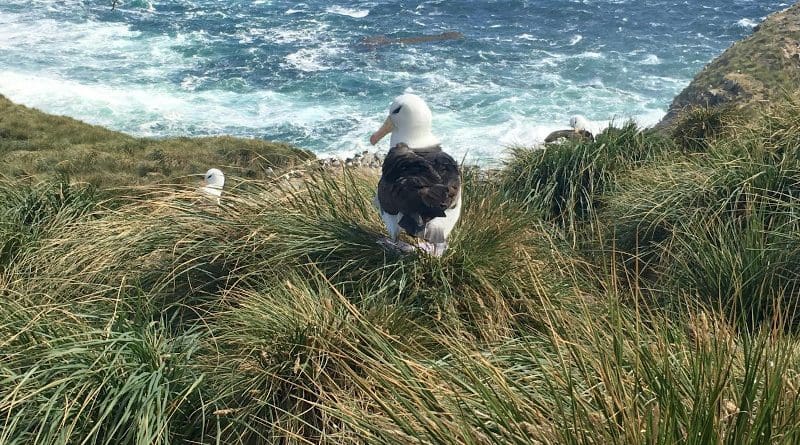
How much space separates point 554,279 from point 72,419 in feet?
9.54

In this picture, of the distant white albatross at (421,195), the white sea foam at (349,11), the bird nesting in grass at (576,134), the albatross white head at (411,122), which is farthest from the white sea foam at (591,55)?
the distant white albatross at (421,195)

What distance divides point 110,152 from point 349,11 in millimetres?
23105

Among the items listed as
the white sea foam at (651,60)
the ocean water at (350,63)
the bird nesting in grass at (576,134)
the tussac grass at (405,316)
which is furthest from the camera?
the white sea foam at (651,60)

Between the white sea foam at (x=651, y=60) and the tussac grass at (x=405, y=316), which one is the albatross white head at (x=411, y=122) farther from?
the white sea foam at (x=651, y=60)

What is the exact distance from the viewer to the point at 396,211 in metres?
4.58

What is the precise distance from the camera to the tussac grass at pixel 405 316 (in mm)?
2650

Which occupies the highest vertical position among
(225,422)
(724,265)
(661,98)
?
(724,265)

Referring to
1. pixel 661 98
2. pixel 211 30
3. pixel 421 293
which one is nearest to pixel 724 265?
pixel 421 293

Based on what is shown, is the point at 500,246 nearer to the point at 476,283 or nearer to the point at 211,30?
the point at 476,283

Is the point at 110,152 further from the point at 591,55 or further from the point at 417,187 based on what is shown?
the point at 591,55

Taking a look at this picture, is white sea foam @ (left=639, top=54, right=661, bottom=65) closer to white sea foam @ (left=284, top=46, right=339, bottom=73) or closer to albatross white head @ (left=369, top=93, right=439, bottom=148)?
white sea foam @ (left=284, top=46, right=339, bottom=73)

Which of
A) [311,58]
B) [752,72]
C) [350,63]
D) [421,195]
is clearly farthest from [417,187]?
[311,58]

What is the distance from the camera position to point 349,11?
37.8 meters

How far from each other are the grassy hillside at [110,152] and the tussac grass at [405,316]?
28.2 feet
